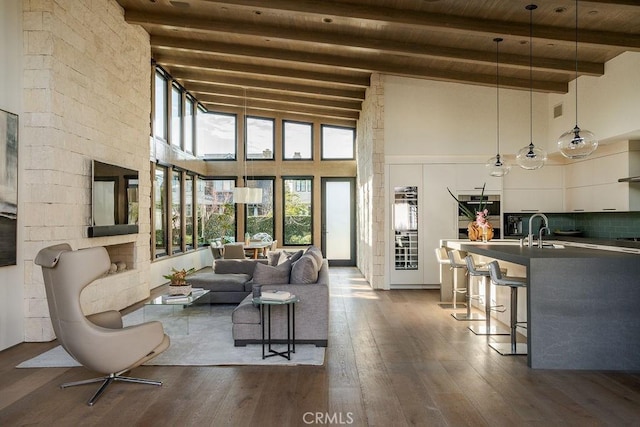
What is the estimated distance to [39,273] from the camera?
16.3ft

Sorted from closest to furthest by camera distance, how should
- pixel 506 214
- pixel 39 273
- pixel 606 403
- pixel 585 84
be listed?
pixel 606 403 < pixel 39 273 < pixel 585 84 < pixel 506 214

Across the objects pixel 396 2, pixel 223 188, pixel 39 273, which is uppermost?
pixel 396 2

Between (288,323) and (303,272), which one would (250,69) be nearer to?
(303,272)

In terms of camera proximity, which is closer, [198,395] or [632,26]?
[198,395]

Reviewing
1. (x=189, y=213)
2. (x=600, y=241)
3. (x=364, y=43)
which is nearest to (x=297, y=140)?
(x=189, y=213)

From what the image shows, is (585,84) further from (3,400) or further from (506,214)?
(3,400)

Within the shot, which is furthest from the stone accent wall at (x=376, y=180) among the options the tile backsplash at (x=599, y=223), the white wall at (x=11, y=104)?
the white wall at (x=11, y=104)

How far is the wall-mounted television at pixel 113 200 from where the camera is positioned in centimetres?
575

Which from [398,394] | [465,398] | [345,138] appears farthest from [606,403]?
[345,138]

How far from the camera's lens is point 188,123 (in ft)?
37.1

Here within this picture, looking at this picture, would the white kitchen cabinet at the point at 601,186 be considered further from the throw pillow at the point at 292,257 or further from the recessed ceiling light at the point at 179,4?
the recessed ceiling light at the point at 179,4

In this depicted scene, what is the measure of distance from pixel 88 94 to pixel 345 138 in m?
7.76

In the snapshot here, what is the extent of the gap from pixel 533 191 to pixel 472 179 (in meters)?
1.22

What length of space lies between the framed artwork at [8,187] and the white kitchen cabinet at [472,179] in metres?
6.61
